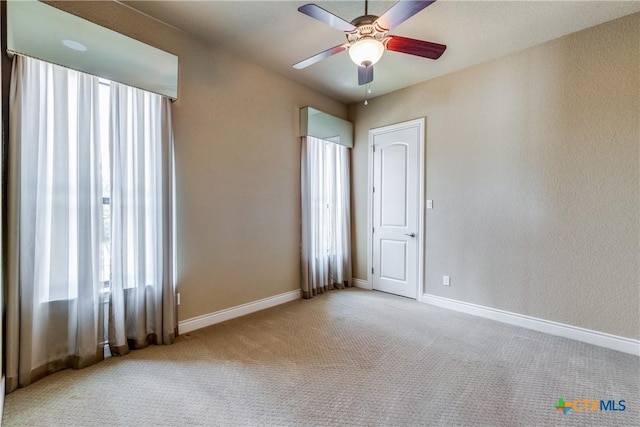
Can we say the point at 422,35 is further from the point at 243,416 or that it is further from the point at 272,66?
the point at 243,416

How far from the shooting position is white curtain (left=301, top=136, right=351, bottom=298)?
3.97 meters

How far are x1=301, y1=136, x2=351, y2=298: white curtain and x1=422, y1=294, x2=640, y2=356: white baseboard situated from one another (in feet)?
4.63

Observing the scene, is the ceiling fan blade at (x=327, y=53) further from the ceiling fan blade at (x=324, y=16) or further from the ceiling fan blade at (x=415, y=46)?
the ceiling fan blade at (x=415, y=46)

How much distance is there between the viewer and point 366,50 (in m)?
2.01

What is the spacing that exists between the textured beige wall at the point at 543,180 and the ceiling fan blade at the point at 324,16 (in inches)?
85.5

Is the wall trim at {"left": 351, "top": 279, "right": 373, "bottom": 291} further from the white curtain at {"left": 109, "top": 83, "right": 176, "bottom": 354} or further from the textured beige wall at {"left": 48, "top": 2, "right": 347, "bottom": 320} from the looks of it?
the white curtain at {"left": 109, "top": 83, "right": 176, "bottom": 354}

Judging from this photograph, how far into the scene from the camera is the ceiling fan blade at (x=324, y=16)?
69.9 inches

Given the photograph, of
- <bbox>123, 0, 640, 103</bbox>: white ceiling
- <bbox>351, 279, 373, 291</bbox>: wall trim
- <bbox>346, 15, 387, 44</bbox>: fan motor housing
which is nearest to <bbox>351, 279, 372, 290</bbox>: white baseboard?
<bbox>351, 279, 373, 291</bbox>: wall trim

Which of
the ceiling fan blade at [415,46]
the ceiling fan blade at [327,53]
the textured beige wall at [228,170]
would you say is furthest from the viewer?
the textured beige wall at [228,170]

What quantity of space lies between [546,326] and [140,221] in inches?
157

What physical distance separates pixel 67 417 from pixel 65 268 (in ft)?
3.26

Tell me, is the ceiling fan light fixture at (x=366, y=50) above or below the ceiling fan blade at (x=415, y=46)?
below

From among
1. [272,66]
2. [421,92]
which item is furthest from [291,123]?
[421,92]

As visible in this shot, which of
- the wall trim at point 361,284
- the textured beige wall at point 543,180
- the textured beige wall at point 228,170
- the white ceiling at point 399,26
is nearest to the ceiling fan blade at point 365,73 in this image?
the white ceiling at point 399,26
